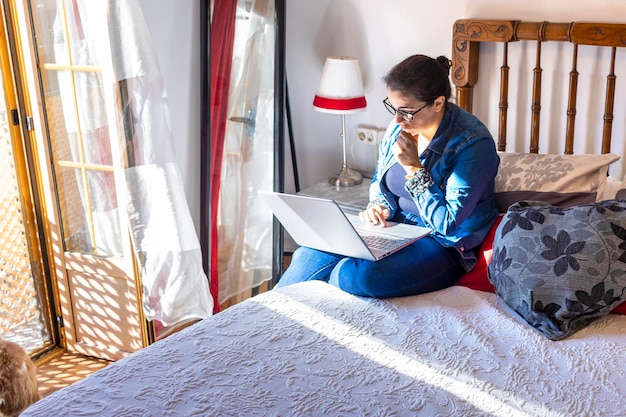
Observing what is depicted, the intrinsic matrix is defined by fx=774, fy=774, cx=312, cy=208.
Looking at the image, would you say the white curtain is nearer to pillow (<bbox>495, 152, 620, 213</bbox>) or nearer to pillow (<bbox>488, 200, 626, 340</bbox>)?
pillow (<bbox>495, 152, 620, 213</bbox>)

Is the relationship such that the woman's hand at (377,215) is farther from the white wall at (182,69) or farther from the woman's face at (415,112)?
the white wall at (182,69)

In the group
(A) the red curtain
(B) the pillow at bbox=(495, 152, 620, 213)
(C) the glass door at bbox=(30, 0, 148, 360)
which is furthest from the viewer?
(A) the red curtain

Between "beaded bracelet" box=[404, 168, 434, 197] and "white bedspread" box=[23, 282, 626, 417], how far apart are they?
1.10 ft

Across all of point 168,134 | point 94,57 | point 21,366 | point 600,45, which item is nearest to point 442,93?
point 600,45

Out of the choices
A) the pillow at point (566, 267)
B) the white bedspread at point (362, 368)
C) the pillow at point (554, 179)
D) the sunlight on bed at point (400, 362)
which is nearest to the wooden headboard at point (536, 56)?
the pillow at point (554, 179)

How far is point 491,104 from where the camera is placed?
2783 millimetres

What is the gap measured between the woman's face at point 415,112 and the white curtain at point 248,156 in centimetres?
90

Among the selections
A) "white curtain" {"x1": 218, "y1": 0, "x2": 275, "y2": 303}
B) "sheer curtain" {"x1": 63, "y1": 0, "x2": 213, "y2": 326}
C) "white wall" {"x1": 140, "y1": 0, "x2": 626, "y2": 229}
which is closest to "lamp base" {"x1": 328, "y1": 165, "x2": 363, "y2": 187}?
"white wall" {"x1": 140, "y1": 0, "x2": 626, "y2": 229}

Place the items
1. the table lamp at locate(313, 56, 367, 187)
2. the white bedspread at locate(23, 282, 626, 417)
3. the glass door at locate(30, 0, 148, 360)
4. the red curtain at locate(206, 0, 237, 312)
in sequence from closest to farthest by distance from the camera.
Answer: the white bedspread at locate(23, 282, 626, 417) → the glass door at locate(30, 0, 148, 360) → the red curtain at locate(206, 0, 237, 312) → the table lamp at locate(313, 56, 367, 187)

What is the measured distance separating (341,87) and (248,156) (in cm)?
46

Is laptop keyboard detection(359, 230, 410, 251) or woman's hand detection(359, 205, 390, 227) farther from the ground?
woman's hand detection(359, 205, 390, 227)

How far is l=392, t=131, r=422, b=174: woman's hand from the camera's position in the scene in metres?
2.17

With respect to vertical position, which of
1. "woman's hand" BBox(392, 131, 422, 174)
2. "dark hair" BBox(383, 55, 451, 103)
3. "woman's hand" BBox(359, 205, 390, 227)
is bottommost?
"woman's hand" BBox(359, 205, 390, 227)

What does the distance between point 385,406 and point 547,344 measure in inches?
18.8
